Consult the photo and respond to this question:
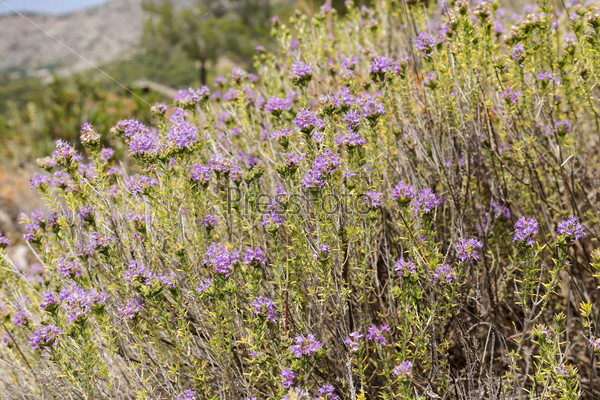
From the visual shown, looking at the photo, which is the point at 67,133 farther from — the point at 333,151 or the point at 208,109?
the point at 333,151

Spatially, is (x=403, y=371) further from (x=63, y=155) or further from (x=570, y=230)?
(x=63, y=155)

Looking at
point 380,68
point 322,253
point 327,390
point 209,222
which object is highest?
point 380,68

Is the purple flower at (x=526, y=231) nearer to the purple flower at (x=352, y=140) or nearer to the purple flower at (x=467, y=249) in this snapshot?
the purple flower at (x=467, y=249)

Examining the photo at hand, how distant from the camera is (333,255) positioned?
243 cm

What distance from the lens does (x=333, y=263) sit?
2.30m

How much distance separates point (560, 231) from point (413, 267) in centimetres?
74

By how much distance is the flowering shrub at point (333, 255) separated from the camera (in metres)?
2.17

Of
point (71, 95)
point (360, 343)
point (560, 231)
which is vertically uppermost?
point (71, 95)

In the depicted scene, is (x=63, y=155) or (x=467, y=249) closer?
(x=467, y=249)

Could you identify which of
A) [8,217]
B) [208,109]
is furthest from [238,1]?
[208,109]

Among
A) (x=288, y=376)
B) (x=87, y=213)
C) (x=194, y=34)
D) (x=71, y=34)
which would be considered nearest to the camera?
(x=288, y=376)

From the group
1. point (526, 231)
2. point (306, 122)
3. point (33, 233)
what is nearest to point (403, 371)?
point (526, 231)

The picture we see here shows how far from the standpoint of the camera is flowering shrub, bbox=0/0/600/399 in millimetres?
2172

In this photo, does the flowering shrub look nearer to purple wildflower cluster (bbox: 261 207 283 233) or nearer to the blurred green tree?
purple wildflower cluster (bbox: 261 207 283 233)
